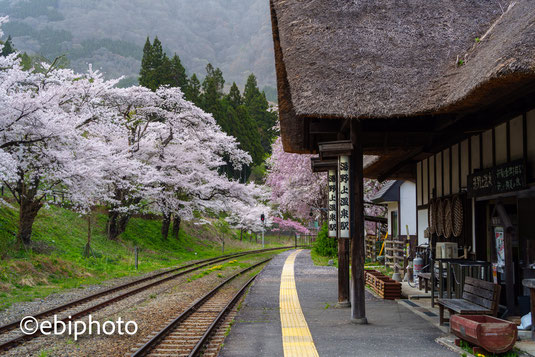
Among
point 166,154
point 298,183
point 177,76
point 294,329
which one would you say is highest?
point 177,76

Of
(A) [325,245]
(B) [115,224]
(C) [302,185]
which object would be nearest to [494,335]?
(A) [325,245]

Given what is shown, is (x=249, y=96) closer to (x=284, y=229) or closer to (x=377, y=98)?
(x=284, y=229)

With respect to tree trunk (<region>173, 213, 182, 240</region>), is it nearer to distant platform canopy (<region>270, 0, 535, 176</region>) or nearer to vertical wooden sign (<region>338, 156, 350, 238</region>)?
distant platform canopy (<region>270, 0, 535, 176</region>)

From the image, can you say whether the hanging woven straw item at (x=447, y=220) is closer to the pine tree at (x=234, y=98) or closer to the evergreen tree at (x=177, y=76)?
the evergreen tree at (x=177, y=76)

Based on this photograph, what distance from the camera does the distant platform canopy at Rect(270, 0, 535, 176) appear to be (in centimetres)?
621

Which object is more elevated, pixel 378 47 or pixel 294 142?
pixel 378 47

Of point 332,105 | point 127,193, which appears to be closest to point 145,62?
point 127,193

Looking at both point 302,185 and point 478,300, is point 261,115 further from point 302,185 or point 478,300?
point 478,300

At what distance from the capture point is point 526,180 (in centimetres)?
677

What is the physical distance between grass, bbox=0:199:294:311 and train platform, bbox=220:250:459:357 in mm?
5453

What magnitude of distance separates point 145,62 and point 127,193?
82.6ft

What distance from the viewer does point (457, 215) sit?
958 cm

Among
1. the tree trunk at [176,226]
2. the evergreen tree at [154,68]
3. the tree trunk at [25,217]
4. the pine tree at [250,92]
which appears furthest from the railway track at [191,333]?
the pine tree at [250,92]

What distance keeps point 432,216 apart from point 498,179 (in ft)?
12.8
